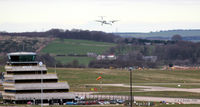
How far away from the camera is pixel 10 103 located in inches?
5679

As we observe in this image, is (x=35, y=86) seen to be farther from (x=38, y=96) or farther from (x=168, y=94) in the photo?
(x=168, y=94)

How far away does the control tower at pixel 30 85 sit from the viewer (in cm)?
14688

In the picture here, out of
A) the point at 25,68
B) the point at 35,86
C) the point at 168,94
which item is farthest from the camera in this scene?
the point at 168,94

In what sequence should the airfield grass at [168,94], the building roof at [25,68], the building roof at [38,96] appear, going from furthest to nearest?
the airfield grass at [168,94] → the building roof at [25,68] → the building roof at [38,96]

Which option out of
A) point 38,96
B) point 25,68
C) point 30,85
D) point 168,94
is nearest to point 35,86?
point 30,85

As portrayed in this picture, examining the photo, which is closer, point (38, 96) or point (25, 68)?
point (38, 96)

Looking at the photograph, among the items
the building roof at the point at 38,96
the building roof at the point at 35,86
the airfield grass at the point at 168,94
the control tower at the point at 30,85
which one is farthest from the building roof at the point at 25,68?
the airfield grass at the point at 168,94

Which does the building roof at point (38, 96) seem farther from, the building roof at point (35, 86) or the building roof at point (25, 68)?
the building roof at point (25, 68)

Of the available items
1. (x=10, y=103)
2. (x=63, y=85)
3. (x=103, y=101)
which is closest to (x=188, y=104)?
(x=103, y=101)

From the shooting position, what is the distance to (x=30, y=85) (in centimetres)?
15075

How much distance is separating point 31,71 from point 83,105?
20.0 metres

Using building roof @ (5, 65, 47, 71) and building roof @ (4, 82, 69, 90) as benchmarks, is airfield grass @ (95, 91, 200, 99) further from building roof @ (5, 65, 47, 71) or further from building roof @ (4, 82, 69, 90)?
building roof @ (5, 65, 47, 71)

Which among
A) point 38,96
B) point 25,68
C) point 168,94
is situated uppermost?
point 25,68

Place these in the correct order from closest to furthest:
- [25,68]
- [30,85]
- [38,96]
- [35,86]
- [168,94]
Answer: [38,96] → [35,86] → [30,85] → [25,68] → [168,94]
